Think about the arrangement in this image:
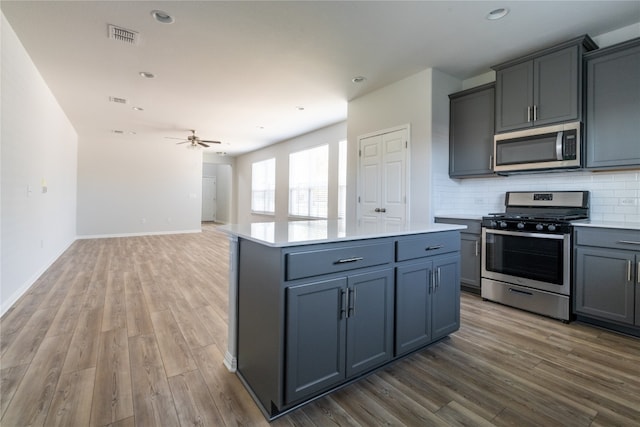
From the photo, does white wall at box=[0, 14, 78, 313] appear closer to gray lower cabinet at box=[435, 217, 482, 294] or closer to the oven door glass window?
gray lower cabinet at box=[435, 217, 482, 294]

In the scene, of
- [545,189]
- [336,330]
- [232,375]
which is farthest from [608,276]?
[232,375]

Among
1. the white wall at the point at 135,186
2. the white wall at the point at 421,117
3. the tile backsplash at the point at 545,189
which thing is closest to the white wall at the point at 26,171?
the white wall at the point at 135,186

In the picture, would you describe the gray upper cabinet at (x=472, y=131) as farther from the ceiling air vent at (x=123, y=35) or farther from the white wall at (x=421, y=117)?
the ceiling air vent at (x=123, y=35)

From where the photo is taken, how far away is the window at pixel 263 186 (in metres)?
9.25

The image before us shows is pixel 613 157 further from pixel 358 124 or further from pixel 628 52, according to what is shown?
pixel 358 124

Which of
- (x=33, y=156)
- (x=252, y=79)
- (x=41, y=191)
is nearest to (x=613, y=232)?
(x=252, y=79)

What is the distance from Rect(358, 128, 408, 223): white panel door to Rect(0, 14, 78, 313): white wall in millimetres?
3795

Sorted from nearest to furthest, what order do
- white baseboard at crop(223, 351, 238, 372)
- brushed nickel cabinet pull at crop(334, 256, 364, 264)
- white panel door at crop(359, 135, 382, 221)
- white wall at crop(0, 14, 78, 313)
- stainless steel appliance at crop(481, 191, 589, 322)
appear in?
brushed nickel cabinet pull at crop(334, 256, 364, 264) → white baseboard at crop(223, 351, 238, 372) → stainless steel appliance at crop(481, 191, 589, 322) → white wall at crop(0, 14, 78, 313) → white panel door at crop(359, 135, 382, 221)

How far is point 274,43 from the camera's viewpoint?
10.7 ft

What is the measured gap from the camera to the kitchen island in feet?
4.93

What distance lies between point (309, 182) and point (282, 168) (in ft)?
4.68

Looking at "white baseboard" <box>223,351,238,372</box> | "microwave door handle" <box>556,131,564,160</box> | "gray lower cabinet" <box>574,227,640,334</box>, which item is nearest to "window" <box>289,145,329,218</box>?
"microwave door handle" <box>556,131,564,160</box>

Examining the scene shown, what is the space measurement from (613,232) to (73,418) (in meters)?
3.92

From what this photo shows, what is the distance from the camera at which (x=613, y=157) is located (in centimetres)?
281
